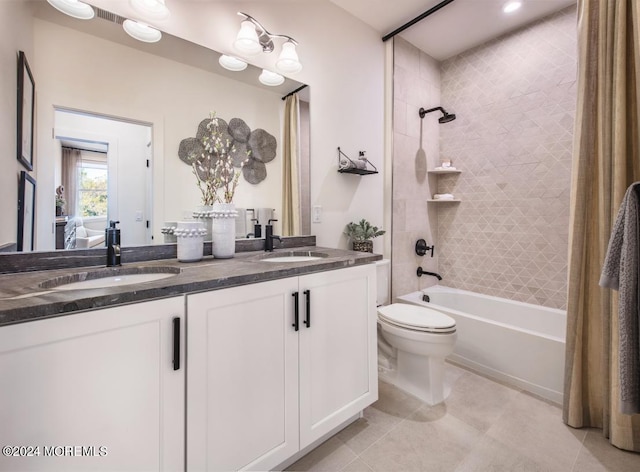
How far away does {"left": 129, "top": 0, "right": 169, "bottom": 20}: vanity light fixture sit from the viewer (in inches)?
51.8

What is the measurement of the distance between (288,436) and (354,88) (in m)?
2.32

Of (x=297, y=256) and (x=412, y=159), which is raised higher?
(x=412, y=159)

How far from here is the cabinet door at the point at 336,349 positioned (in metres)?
1.26

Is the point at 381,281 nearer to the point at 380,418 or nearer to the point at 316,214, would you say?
the point at 316,214

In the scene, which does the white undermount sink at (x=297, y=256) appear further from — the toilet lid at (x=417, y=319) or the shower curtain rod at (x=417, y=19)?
the shower curtain rod at (x=417, y=19)

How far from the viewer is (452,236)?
2902 millimetres

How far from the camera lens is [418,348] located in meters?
1.77

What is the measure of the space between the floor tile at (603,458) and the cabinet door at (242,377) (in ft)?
4.44

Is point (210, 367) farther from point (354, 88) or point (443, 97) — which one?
point (443, 97)

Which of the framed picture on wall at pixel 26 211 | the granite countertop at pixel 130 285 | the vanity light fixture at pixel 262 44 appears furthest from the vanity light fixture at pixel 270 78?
the framed picture on wall at pixel 26 211

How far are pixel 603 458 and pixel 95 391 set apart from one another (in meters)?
2.14

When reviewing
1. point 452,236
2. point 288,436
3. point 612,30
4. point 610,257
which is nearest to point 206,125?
point 288,436

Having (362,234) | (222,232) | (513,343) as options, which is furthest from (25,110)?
(513,343)

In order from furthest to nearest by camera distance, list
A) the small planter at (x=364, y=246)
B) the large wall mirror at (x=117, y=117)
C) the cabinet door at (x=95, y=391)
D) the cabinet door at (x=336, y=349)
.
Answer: the small planter at (x=364, y=246) < the cabinet door at (x=336, y=349) < the large wall mirror at (x=117, y=117) < the cabinet door at (x=95, y=391)
